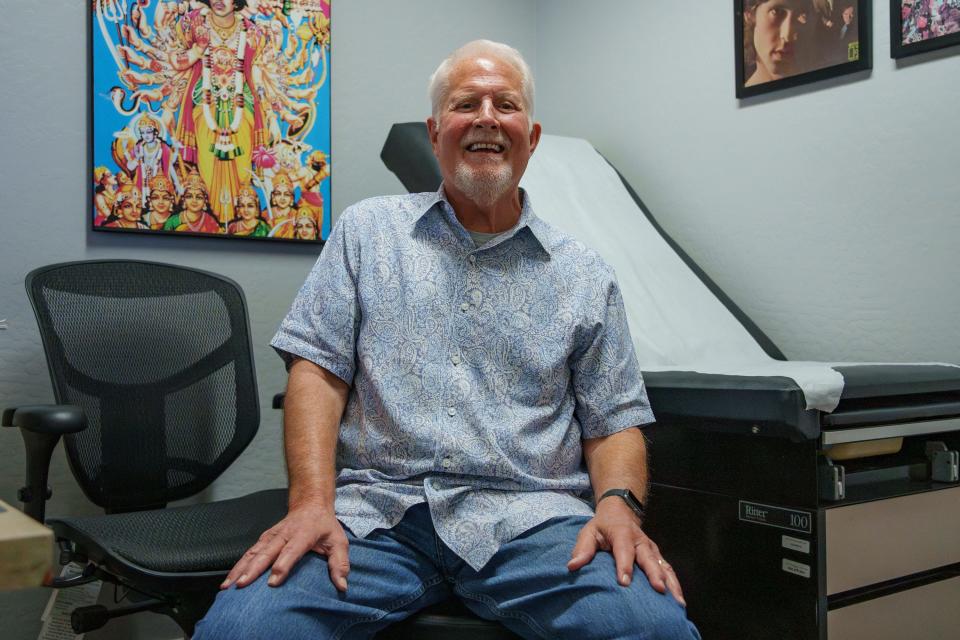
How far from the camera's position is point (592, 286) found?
1.30 m

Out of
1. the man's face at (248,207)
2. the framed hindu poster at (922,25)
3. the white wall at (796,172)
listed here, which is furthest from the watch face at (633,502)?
the man's face at (248,207)

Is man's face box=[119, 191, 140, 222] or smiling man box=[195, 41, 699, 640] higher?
man's face box=[119, 191, 140, 222]

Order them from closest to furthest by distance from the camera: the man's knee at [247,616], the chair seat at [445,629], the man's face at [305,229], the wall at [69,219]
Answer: the man's knee at [247,616] → the chair seat at [445,629] → the wall at [69,219] → the man's face at [305,229]

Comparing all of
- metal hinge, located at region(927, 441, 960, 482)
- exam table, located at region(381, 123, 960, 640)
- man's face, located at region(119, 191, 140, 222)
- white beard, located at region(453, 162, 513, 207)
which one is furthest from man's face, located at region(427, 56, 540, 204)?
man's face, located at region(119, 191, 140, 222)

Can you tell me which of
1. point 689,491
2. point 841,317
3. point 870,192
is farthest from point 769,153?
point 689,491

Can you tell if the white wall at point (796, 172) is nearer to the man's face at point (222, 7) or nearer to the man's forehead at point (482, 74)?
the man's forehead at point (482, 74)

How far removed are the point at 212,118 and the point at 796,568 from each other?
1.76 metres

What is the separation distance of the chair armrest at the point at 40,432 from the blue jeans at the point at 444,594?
49 cm

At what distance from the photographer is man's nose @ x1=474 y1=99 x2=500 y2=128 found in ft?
4.32

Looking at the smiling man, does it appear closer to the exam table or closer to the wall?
the exam table

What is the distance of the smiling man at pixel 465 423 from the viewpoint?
977 millimetres

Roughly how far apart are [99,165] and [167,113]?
0.22 metres

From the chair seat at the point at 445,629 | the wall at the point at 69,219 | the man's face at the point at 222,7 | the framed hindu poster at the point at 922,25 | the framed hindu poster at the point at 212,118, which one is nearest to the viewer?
the chair seat at the point at 445,629

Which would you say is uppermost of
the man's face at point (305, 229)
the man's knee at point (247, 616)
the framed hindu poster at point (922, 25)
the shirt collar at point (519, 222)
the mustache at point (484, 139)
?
the framed hindu poster at point (922, 25)
